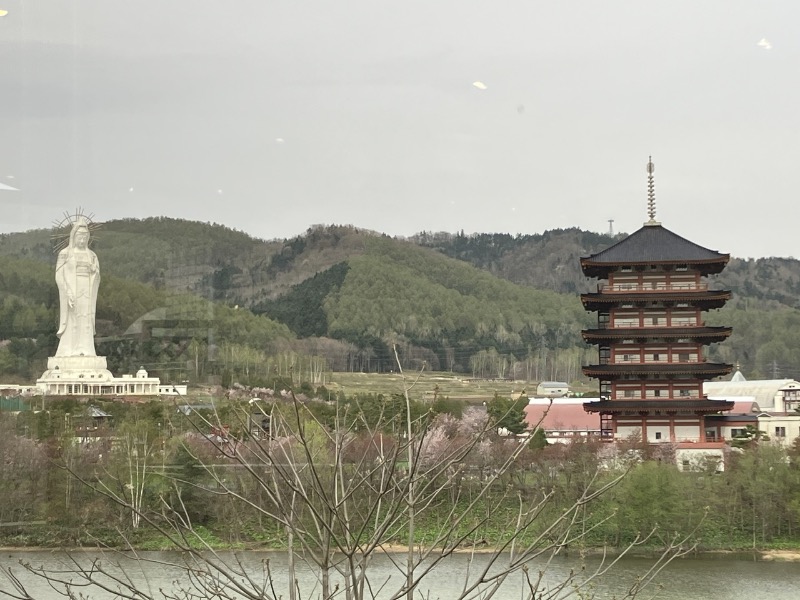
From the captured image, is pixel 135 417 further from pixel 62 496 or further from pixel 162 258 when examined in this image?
pixel 162 258

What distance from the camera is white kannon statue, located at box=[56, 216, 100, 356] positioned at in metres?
17.5

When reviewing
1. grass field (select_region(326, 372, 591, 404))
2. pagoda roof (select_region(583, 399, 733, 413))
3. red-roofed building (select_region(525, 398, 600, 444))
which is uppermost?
grass field (select_region(326, 372, 591, 404))

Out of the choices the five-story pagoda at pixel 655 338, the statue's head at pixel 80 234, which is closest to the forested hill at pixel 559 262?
the statue's head at pixel 80 234

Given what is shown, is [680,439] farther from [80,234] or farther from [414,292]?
[414,292]

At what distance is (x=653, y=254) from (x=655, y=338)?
1.22 metres

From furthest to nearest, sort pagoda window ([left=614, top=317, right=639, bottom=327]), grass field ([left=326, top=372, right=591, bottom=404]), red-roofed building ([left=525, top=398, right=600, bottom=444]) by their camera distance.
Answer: grass field ([left=326, top=372, right=591, bottom=404]) → red-roofed building ([left=525, top=398, right=600, bottom=444]) → pagoda window ([left=614, top=317, right=639, bottom=327])

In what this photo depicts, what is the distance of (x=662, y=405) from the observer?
46.6ft

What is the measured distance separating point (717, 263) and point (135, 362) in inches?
374

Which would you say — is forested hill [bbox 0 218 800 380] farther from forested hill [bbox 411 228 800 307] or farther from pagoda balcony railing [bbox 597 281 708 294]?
A: pagoda balcony railing [bbox 597 281 708 294]

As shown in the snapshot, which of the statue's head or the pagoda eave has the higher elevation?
the statue's head

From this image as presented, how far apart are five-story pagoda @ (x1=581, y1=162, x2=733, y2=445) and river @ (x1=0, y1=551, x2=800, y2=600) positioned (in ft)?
12.6

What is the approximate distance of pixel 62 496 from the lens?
11.3m

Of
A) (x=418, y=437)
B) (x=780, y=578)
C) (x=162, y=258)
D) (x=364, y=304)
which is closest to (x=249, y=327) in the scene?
(x=162, y=258)

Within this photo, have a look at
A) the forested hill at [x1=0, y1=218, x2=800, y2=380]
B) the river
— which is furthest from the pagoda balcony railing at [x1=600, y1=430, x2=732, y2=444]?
the forested hill at [x1=0, y1=218, x2=800, y2=380]
